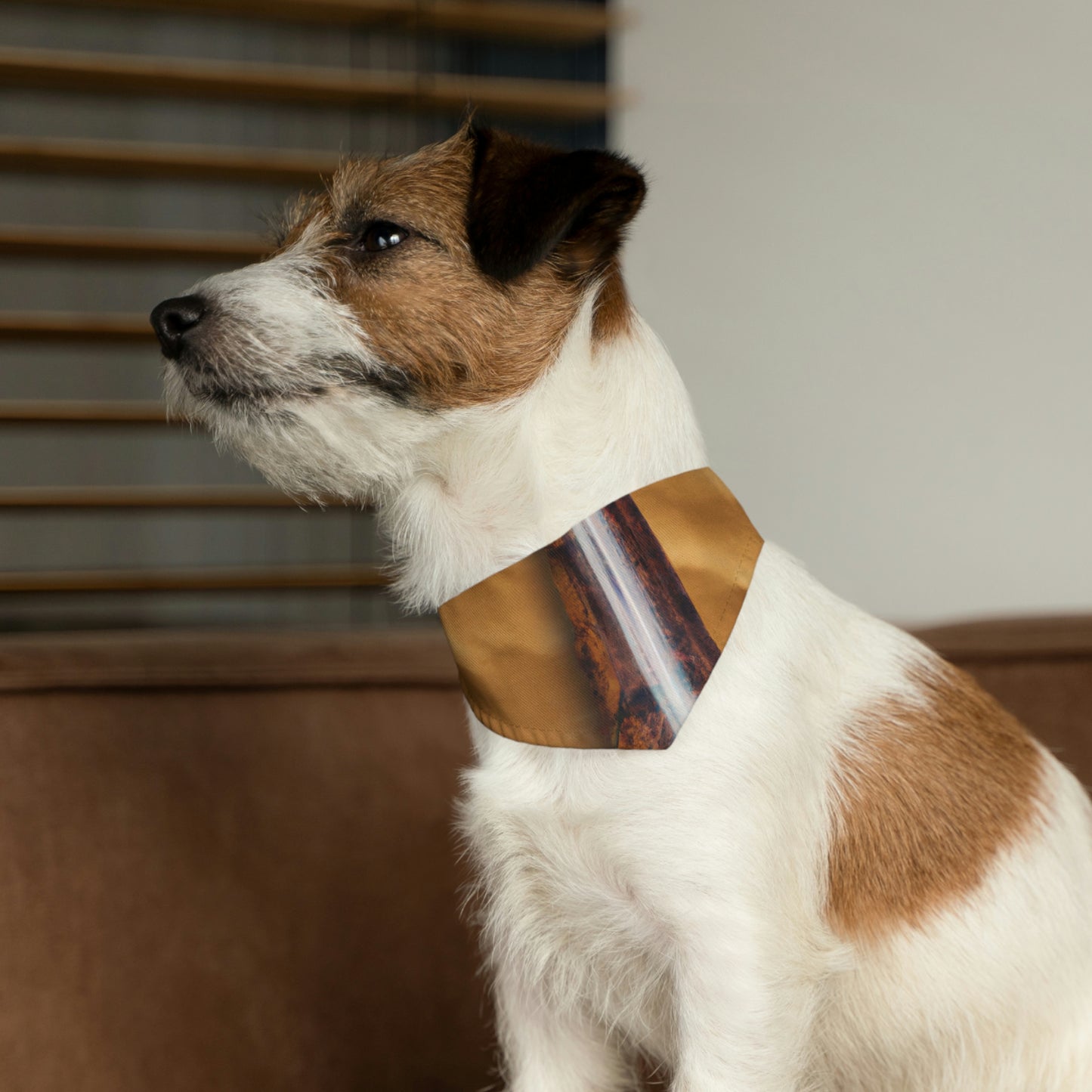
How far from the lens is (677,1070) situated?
0.93 m

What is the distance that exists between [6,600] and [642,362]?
10.0 feet

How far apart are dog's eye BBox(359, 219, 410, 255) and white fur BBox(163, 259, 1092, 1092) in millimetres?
94

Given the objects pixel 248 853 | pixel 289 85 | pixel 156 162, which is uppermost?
pixel 289 85

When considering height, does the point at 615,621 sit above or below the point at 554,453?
below

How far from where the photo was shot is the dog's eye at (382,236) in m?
1.02

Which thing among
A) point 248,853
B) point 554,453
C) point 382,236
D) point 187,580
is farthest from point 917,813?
point 187,580

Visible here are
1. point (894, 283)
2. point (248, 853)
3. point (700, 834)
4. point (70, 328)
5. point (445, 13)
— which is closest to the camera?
point (700, 834)

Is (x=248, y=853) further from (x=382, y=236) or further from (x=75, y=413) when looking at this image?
(x=75, y=413)

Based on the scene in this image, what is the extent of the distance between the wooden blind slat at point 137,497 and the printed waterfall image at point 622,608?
246 cm

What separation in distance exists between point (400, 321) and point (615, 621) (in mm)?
319

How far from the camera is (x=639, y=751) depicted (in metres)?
0.91

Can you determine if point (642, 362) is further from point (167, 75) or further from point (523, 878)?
point (167, 75)

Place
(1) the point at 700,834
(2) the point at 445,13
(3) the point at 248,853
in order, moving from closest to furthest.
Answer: (1) the point at 700,834, (3) the point at 248,853, (2) the point at 445,13

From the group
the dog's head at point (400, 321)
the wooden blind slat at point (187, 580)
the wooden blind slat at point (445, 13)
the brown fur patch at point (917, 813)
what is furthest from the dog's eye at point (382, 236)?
the wooden blind slat at point (445, 13)
